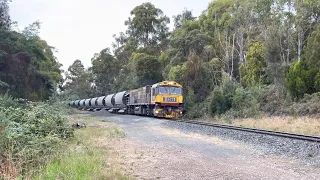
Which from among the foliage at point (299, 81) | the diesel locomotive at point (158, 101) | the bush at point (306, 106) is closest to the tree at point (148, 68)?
the diesel locomotive at point (158, 101)

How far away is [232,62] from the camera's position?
115 feet

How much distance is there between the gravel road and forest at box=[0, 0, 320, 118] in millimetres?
7625

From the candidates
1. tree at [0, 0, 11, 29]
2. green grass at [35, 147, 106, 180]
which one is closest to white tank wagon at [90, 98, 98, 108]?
tree at [0, 0, 11, 29]

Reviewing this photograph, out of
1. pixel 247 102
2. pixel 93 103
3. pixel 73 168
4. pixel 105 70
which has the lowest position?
pixel 73 168

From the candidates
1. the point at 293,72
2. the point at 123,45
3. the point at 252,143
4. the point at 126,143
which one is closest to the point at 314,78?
the point at 293,72

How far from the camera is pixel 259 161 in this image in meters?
9.13

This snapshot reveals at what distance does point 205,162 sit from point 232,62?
27399 mm

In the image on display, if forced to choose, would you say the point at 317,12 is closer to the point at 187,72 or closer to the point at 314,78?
the point at 314,78

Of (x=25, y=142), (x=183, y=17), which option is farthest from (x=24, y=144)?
(x=183, y=17)

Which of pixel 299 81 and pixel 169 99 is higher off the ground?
pixel 299 81

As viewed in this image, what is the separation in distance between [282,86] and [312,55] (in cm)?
447

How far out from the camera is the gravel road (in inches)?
298

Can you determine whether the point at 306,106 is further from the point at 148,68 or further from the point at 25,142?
the point at 148,68

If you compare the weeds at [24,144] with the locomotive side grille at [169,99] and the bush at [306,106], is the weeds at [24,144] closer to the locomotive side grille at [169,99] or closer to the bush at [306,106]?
the bush at [306,106]
